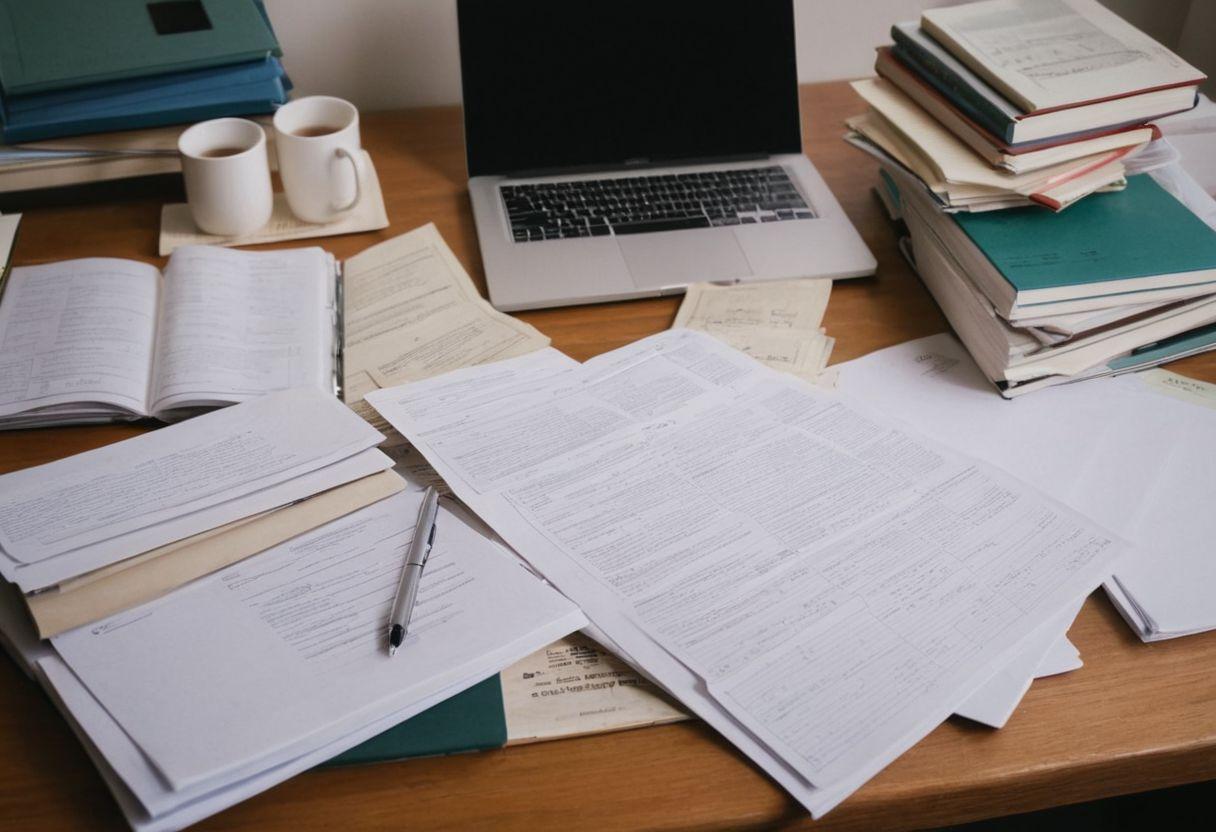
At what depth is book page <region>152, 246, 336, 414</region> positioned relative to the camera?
0.89 m

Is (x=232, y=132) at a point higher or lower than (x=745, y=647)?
higher

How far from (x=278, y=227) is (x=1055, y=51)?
0.80 metres

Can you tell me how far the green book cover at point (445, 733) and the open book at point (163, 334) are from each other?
0.35 m

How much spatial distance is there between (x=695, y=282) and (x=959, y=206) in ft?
0.84

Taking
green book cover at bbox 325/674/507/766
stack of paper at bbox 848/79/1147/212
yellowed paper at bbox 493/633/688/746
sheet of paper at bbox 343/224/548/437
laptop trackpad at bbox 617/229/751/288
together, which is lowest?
yellowed paper at bbox 493/633/688/746

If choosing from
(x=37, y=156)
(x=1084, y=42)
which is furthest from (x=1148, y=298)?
(x=37, y=156)

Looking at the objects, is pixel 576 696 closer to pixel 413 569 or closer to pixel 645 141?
pixel 413 569

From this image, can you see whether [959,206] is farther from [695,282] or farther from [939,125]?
[695,282]

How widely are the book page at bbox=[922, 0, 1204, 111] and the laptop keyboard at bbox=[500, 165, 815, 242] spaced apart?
23 cm

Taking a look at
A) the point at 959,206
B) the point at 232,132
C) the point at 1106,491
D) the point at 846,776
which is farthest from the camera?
the point at 232,132

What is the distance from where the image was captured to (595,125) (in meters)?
1.20

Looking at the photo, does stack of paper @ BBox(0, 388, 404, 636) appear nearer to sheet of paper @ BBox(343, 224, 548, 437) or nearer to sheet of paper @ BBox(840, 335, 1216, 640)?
sheet of paper @ BBox(343, 224, 548, 437)

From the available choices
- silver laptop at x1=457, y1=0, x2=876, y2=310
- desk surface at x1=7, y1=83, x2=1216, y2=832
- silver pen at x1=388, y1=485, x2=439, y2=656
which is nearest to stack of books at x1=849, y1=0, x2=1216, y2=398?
silver laptop at x1=457, y1=0, x2=876, y2=310

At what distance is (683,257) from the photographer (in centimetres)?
110
